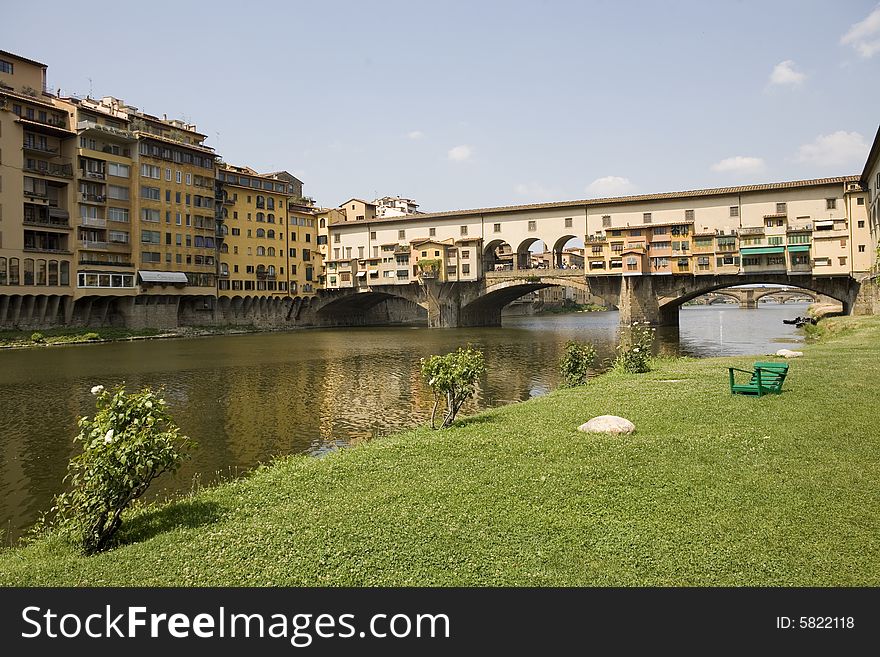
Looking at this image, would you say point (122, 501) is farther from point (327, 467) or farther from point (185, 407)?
point (185, 407)

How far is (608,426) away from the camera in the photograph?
14.0 m

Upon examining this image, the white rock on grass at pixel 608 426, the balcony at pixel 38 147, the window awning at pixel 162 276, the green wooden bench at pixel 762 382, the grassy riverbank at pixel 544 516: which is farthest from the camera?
the window awning at pixel 162 276

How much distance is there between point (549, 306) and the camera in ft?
510

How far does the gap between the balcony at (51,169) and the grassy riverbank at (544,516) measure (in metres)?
61.4

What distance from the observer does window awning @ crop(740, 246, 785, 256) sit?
221 ft

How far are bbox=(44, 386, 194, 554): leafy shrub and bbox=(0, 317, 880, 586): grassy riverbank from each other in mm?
393

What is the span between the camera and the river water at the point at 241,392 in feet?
56.6

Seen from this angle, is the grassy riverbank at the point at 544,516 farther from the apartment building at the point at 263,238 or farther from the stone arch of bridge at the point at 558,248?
the apartment building at the point at 263,238

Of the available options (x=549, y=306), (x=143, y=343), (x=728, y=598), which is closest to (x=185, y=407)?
(x=728, y=598)

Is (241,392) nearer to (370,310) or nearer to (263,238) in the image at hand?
(263,238)

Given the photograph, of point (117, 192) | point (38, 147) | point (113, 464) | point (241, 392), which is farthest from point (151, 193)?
point (113, 464)

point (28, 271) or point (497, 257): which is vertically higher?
point (497, 257)

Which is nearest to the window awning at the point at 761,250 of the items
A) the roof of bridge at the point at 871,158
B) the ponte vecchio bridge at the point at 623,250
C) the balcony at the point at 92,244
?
the ponte vecchio bridge at the point at 623,250

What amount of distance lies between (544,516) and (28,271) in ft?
217
